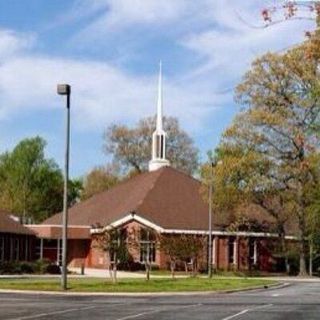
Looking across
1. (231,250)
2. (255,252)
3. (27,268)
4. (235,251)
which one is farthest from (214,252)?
(27,268)

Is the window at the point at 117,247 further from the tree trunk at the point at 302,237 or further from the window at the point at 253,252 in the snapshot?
the window at the point at 253,252

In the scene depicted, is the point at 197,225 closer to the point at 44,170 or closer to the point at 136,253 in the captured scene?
the point at 136,253

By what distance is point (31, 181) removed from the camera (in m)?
107

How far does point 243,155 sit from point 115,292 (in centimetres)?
3076

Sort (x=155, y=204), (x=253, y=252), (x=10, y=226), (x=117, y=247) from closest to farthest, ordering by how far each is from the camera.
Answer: (x=117, y=247)
(x=10, y=226)
(x=155, y=204)
(x=253, y=252)

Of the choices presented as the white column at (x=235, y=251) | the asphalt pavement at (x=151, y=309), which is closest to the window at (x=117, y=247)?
the asphalt pavement at (x=151, y=309)

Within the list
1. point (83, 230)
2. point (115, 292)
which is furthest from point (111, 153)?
point (115, 292)

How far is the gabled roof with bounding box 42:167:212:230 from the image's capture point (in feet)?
226

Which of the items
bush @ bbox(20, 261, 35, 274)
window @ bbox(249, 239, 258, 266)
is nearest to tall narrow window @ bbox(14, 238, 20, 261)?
bush @ bbox(20, 261, 35, 274)

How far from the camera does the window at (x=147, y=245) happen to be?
57150 mm

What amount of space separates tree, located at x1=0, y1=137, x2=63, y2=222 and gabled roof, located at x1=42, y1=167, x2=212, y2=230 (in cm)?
2662

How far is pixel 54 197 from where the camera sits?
109125mm

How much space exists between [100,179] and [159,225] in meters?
39.2

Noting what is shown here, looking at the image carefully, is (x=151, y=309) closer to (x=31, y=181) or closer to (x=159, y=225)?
(x=159, y=225)
